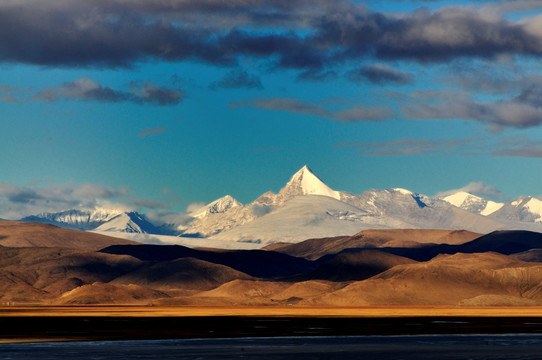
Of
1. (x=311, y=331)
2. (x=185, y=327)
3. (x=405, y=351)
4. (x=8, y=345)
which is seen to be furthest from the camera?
(x=185, y=327)

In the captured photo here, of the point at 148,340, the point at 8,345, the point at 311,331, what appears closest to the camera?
the point at 8,345

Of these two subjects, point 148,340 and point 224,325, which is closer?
point 148,340

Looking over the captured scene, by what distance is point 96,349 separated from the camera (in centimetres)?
7762

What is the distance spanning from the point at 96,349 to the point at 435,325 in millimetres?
56345

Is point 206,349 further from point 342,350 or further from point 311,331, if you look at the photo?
point 311,331

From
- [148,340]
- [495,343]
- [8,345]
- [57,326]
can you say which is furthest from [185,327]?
[495,343]

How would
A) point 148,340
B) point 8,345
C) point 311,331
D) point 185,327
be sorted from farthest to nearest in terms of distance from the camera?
1. point 185,327
2. point 311,331
3. point 148,340
4. point 8,345

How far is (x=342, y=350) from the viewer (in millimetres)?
77562

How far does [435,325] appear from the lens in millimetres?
121188

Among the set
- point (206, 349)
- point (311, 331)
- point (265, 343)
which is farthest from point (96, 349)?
point (311, 331)

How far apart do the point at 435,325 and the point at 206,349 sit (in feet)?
166

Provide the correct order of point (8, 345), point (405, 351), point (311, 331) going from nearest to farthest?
point (405, 351) < point (8, 345) < point (311, 331)

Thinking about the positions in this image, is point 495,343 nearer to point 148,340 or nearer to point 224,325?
point 148,340

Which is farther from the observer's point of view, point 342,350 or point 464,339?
point 464,339
